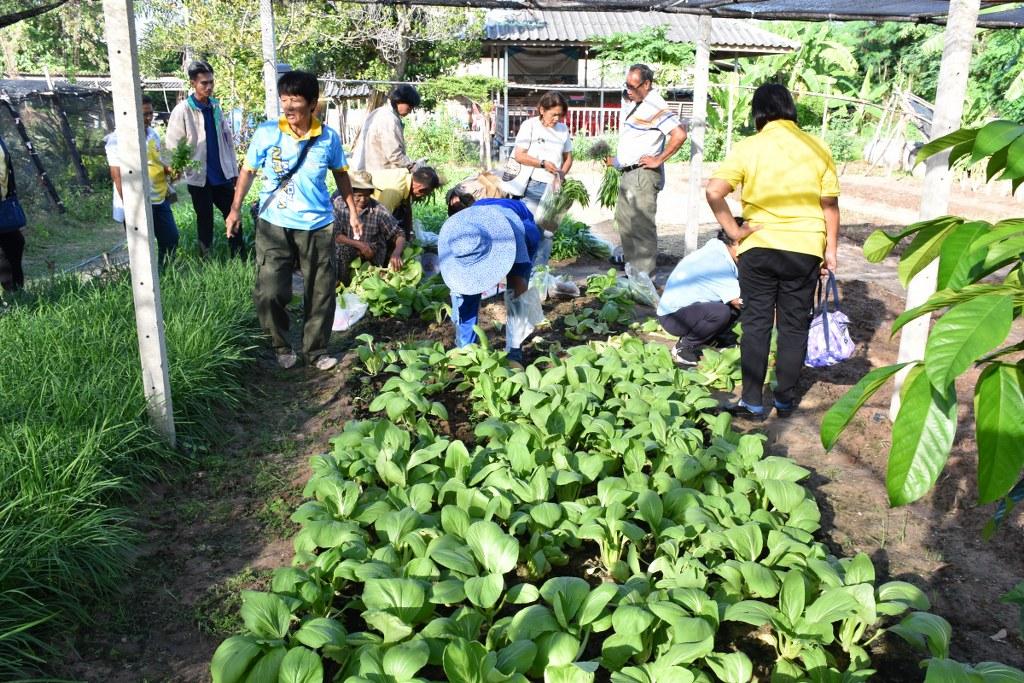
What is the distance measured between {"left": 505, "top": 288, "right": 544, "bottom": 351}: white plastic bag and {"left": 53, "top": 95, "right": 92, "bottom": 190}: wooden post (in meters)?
11.2

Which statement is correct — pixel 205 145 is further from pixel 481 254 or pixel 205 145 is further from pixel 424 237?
pixel 481 254

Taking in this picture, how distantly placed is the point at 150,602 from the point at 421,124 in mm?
17164

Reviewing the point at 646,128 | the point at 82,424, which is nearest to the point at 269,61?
the point at 646,128

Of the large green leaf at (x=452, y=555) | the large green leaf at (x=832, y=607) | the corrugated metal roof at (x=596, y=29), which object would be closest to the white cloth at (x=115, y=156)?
the large green leaf at (x=452, y=555)

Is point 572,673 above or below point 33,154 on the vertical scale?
below

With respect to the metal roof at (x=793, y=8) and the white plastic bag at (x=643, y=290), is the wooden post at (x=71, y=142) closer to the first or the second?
the metal roof at (x=793, y=8)

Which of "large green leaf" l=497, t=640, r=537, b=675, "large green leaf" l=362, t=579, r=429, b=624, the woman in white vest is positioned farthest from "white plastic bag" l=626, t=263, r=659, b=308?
"large green leaf" l=497, t=640, r=537, b=675

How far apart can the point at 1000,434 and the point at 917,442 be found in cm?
8

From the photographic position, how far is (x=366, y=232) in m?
Result: 6.75

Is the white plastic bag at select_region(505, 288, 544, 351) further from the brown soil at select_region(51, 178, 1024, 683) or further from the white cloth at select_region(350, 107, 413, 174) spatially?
the white cloth at select_region(350, 107, 413, 174)

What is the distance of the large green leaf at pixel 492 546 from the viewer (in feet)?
9.09

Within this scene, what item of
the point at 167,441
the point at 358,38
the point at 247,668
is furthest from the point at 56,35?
the point at 247,668

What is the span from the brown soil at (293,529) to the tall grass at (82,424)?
0.13 m

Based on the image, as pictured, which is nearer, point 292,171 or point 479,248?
point 479,248
